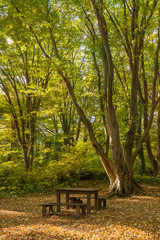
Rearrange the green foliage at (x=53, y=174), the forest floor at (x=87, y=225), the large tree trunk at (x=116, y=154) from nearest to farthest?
the forest floor at (x=87, y=225)
the large tree trunk at (x=116, y=154)
the green foliage at (x=53, y=174)

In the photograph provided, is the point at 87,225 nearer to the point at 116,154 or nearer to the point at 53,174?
the point at 116,154

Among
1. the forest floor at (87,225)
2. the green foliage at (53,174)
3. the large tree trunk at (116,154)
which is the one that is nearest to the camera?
the forest floor at (87,225)

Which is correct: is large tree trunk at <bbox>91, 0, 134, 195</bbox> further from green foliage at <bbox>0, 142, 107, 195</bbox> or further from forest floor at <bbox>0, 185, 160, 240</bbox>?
green foliage at <bbox>0, 142, 107, 195</bbox>

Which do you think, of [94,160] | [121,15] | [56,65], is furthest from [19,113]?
[121,15]

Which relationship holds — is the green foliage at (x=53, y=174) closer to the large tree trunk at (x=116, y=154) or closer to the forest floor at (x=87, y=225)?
the large tree trunk at (x=116, y=154)

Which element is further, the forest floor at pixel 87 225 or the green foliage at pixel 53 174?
the green foliage at pixel 53 174

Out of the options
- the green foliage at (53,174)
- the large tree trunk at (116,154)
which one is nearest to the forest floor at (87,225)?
the large tree trunk at (116,154)

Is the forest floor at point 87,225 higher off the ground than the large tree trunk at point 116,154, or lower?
lower

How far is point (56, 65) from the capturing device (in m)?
8.67

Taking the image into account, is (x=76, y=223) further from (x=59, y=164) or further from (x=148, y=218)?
(x=59, y=164)

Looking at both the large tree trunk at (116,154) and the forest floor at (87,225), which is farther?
the large tree trunk at (116,154)

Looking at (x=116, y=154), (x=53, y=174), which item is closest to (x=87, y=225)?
(x=116, y=154)

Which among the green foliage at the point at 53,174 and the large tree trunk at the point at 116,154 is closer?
the large tree trunk at the point at 116,154

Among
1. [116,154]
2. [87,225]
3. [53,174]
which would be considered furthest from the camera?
[53,174]
